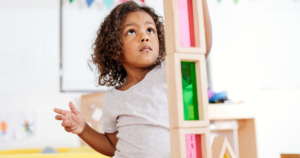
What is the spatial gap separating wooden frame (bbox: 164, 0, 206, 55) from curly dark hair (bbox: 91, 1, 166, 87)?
1.61 ft

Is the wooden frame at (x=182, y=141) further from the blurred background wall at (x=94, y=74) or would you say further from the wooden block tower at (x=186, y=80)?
the blurred background wall at (x=94, y=74)

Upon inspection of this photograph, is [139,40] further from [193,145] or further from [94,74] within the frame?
[94,74]

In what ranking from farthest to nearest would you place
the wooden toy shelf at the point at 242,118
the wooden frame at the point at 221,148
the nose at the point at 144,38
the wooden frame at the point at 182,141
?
1. the wooden toy shelf at the point at 242,118
2. the nose at the point at 144,38
3. the wooden frame at the point at 221,148
4. the wooden frame at the point at 182,141

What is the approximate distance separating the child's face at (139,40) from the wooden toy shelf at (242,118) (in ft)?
3.54

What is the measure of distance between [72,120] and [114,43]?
30 centimetres

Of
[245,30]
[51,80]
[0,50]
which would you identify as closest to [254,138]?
[245,30]

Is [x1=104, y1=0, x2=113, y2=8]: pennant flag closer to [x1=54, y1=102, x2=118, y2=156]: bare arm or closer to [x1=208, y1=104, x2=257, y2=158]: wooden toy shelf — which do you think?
[x1=208, y1=104, x2=257, y2=158]: wooden toy shelf

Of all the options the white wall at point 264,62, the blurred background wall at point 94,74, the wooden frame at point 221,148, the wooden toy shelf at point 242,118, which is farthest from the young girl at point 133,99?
the white wall at point 264,62

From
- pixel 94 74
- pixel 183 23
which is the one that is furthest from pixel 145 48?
pixel 94 74

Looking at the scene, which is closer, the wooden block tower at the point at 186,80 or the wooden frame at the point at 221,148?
the wooden block tower at the point at 186,80

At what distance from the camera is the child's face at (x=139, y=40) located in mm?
819

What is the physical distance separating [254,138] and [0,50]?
213 cm

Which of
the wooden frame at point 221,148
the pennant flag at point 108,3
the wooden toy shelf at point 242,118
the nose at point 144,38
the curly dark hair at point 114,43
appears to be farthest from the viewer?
the pennant flag at point 108,3

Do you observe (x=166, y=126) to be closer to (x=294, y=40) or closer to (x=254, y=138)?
(x=254, y=138)
